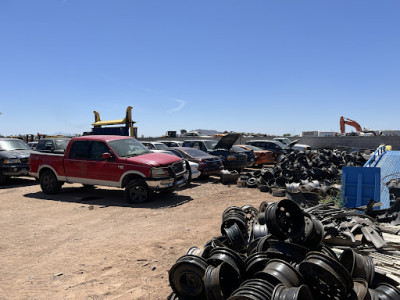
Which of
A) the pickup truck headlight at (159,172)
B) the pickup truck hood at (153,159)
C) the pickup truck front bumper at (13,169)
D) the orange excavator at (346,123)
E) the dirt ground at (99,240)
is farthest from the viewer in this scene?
the orange excavator at (346,123)

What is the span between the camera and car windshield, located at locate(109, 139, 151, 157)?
8914 millimetres

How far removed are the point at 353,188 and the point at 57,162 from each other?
28.8 ft

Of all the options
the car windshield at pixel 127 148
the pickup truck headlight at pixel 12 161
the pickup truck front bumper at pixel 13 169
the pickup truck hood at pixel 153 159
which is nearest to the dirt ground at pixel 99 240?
the pickup truck hood at pixel 153 159

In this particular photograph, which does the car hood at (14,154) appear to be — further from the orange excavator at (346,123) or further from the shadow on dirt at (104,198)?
the orange excavator at (346,123)

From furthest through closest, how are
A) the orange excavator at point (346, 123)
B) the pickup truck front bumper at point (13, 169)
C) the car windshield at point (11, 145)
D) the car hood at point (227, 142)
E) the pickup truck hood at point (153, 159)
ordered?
the orange excavator at point (346, 123) → the car hood at point (227, 142) → the car windshield at point (11, 145) → the pickup truck front bumper at point (13, 169) → the pickup truck hood at point (153, 159)

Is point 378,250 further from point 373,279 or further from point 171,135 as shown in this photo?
point 171,135

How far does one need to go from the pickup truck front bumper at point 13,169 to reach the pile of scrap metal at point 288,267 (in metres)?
10.9

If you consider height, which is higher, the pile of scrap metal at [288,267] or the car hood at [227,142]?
the car hood at [227,142]

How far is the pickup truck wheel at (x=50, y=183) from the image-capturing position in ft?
32.0

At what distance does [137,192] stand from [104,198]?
1634 millimetres

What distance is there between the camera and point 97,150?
905 cm

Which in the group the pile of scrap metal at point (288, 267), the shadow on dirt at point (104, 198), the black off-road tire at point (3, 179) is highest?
the pile of scrap metal at point (288, 267)

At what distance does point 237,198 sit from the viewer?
9.23 m

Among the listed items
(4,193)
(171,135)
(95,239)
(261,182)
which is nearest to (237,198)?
(261,182)
